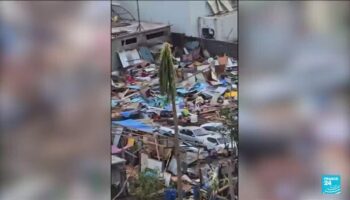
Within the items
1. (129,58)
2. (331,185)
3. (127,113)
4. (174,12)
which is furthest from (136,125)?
(331,185)

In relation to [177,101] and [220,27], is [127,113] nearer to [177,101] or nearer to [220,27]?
[177,101]

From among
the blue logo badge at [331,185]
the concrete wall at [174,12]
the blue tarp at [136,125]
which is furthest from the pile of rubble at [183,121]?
the blue logo badge at [331,185]

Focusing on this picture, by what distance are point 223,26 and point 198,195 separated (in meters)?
0.70

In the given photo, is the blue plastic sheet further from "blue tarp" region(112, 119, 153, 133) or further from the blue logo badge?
the blue logo badge

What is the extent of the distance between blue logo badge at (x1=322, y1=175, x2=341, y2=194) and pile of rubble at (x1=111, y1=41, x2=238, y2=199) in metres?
0.38

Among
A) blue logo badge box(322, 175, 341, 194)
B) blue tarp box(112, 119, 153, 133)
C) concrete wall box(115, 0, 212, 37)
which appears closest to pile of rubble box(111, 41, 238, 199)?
blue tarp box(112, 119, 153, 133)

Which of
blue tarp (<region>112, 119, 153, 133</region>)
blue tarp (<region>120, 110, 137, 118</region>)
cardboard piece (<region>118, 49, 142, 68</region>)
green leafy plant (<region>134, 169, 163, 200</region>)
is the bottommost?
green leafy plant (<region>134, 169, 163, 200</region>)

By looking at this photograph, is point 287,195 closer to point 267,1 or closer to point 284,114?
point 284,114

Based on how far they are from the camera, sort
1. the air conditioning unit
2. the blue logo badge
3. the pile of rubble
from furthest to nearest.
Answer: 1. the pile of rubble
2. the air conditioning unit
3. the blue logo badge

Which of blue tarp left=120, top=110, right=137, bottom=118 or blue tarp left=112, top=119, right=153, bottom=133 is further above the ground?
blue tarp left=120, top=110, right=137, bottom=118

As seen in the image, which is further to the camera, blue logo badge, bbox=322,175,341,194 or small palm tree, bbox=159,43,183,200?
small palm tree, bbox=159,43,183,200

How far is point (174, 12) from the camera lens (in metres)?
2.53

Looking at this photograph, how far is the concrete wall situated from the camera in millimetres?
2436

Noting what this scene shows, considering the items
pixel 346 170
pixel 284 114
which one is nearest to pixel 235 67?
pixel 284 114
